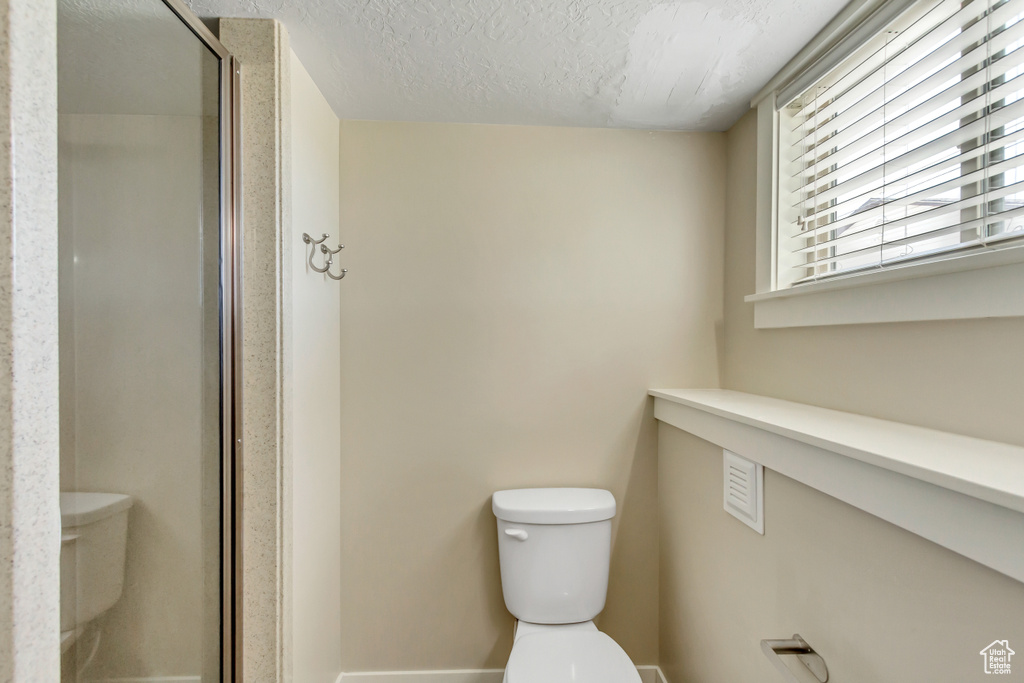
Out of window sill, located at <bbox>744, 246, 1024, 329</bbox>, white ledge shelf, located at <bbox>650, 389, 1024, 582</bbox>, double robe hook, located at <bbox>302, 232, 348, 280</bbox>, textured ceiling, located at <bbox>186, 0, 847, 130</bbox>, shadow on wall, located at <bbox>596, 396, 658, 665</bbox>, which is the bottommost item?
shadow on wall, located at <bbox>596, 396, 658, 665</bbox>

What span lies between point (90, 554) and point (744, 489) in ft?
4.28

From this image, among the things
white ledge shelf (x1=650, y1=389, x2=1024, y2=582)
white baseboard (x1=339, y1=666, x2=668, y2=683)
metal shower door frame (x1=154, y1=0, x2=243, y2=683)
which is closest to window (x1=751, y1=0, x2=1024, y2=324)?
white ledge shelf (x1=650, y1=389, x2=1024, y2=582)

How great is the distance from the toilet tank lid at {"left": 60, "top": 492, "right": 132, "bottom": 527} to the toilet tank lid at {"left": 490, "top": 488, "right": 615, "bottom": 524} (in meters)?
1.05

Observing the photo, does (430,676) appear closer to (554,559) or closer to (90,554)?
(554,559)

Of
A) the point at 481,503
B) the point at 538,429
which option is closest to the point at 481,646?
the point at 481,503

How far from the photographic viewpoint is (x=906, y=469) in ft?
2.24

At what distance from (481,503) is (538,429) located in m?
0.33

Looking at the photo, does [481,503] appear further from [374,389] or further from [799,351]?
[799,351]

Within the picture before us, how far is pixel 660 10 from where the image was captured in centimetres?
118

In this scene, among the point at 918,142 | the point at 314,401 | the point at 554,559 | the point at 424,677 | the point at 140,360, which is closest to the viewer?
the point at 140,360

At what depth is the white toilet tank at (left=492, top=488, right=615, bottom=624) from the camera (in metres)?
1.62

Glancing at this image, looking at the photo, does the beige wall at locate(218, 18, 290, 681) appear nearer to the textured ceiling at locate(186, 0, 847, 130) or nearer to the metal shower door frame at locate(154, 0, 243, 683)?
the metal shower door frame at locate(154, 0, 243, 683)

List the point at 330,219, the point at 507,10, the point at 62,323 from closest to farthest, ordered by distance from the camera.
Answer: the point at 62,323, the point at 507,10, the point at 330,219

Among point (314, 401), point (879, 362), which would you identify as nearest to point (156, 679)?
point (314, 401)
